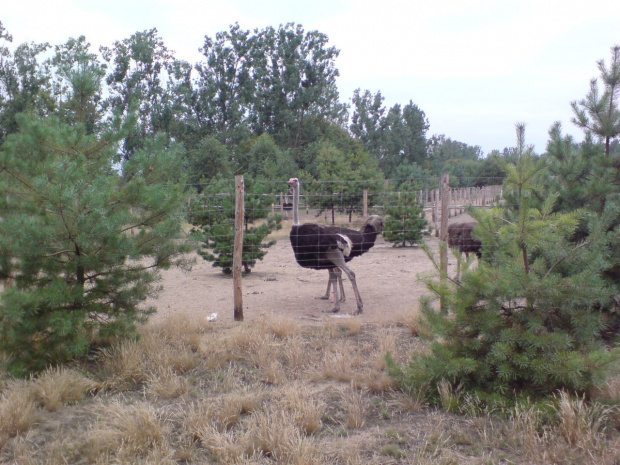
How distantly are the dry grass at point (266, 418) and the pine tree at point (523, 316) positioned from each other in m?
0.22

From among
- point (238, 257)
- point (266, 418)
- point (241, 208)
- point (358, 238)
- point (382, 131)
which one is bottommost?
point (266, 418)

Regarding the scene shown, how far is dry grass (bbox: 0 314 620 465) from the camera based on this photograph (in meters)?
3.62

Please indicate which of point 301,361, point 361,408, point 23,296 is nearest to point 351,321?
point 301,361

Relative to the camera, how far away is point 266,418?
404 cm

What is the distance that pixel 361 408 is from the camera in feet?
14.4

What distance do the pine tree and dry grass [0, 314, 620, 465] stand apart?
22cm

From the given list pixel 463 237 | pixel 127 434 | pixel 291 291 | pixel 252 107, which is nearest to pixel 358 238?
pixel 291 291

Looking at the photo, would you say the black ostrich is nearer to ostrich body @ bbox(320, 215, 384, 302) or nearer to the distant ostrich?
ostrich body @ bbox(320, 215, 384, 302)

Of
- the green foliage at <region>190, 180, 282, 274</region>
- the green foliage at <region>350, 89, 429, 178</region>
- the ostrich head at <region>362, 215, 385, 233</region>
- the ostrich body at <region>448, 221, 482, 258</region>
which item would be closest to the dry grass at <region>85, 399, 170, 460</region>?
the ostrich head at <region>362, 215, 385, 233</region>

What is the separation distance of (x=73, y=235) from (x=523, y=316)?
3658mm

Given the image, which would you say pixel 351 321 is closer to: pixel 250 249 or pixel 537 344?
pixel 537 344

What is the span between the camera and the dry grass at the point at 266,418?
11.9ft

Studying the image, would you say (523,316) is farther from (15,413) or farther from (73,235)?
(15,413)

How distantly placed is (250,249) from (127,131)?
20.3 ft
